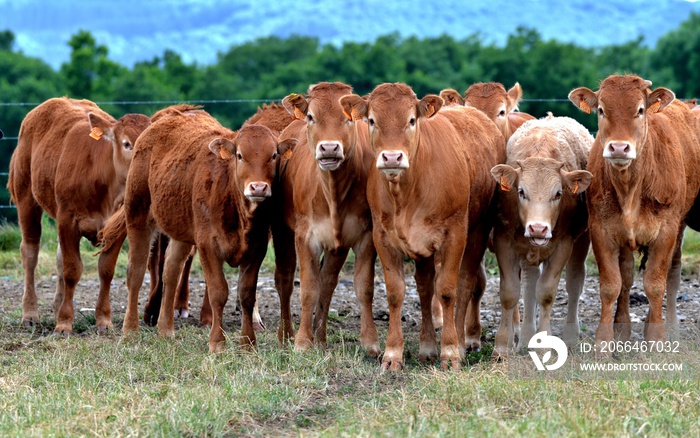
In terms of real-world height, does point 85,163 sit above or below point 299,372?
above

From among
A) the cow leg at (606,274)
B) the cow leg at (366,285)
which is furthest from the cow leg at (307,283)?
the cow leg at (606,274)

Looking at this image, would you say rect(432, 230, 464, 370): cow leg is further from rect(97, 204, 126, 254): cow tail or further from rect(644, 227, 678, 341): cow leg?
rect(97, 204, 126, 254): cow tail

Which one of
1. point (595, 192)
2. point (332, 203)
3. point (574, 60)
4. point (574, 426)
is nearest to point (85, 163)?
point (332, 203)

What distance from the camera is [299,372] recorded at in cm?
728

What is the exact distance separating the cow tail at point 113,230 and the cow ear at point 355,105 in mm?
3008

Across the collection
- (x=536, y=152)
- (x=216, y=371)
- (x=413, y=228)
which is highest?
(x=536, y=152)

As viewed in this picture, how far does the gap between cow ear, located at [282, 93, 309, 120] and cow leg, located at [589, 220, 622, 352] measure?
2.51 meters

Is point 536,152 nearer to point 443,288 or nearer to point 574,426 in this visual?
point 443,288

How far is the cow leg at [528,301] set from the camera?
28.9ft

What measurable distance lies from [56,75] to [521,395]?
169 feet

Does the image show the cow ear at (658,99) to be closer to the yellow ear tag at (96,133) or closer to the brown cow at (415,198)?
the brown cow at (415,198)

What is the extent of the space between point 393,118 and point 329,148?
0.53 metres

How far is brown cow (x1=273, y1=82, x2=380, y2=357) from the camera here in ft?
26.8

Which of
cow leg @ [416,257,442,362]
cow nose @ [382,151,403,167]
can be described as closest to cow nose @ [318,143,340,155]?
cow nose @ [382,151,403,167]
